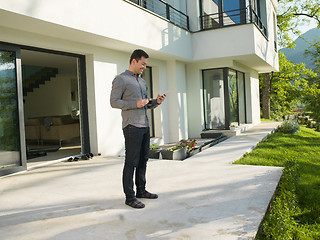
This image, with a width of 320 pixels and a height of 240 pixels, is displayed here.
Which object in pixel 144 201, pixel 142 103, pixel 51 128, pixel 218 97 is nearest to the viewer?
pixel 142 103

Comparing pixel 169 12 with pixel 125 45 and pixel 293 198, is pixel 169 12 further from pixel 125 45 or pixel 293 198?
pixel 293 198

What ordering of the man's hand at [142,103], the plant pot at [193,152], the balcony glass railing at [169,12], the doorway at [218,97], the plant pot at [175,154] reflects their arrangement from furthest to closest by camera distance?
the doorway at [218,97] → the balcony glass railing at [169,12] → the plant pot at [193,152] → the plant pot at [175,154] → the man's hand at [142,103]

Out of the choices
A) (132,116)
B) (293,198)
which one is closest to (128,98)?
(132,116)

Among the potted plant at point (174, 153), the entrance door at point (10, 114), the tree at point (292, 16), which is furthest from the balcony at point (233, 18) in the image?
the tree at point (292, 16)

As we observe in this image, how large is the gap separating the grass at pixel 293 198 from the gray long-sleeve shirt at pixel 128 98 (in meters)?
1.65

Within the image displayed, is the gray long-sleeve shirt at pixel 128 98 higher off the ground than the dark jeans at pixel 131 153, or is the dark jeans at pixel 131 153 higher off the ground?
the gray long-sleeve shirt at pixel 128 98

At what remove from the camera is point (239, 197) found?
367 cm

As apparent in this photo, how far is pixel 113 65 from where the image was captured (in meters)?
7.66

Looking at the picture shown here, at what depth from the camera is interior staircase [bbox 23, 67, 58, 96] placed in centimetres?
1250

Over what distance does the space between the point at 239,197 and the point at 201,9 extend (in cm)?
841

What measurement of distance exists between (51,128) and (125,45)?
3884 mm

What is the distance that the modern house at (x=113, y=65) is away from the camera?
532 centimetres

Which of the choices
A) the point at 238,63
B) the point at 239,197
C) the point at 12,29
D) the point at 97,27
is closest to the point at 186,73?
the point at 238,63

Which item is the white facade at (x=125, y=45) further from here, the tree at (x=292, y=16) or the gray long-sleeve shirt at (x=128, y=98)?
the tree at (x=292, y=16)
